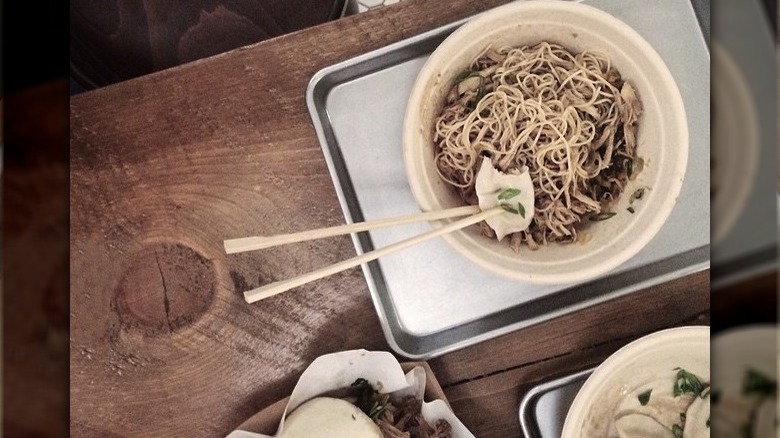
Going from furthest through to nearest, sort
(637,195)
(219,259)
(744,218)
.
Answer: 1. (219,259)
2. (637,195)
3. (744,218)

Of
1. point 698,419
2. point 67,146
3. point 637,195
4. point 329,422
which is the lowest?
point 698,419

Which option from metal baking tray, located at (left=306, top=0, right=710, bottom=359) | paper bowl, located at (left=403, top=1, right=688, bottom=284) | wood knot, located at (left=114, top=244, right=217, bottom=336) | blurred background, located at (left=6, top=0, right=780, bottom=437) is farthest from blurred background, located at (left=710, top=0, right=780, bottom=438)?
wood knot, located at (left=114, top=244, right=217, bottom=336)

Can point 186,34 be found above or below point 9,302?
above

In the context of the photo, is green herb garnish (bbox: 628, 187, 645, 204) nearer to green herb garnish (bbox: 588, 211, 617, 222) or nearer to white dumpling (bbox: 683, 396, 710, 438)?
green herb garnish (bbox: 588, 211, 617, 222)

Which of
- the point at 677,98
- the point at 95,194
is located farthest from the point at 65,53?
the point at 677,98

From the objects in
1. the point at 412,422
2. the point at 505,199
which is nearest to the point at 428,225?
the point at 505,199

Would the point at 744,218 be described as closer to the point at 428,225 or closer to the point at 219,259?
the point at 428,225

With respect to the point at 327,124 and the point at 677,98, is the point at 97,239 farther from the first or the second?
the point at 677,98
